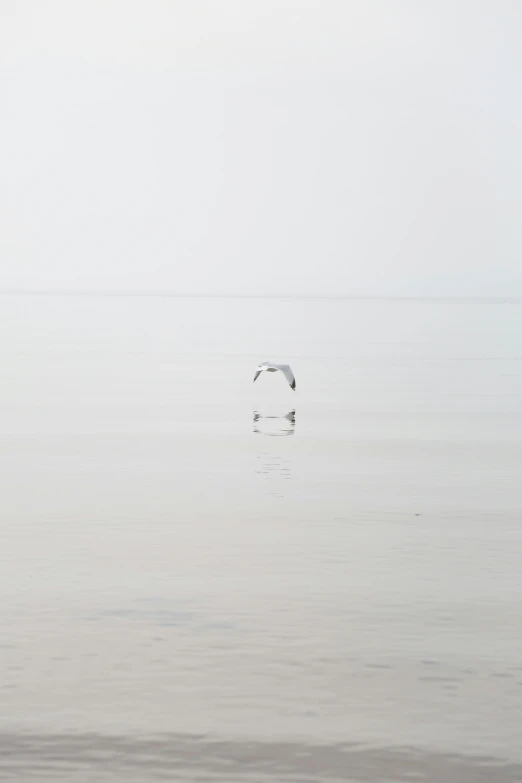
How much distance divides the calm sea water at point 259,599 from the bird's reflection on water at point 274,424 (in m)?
0.22

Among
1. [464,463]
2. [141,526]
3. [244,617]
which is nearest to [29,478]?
[141,526]

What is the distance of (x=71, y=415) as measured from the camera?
2015 inches

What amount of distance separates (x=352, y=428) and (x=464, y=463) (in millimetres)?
9482

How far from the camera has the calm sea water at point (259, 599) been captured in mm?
15234

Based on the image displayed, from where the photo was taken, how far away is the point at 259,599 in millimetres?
21453

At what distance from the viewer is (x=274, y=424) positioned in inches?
1923

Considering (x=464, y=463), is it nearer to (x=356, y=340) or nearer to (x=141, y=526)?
(x=141, y=526)

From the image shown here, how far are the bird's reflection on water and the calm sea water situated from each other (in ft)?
0.72

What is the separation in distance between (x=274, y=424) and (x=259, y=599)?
2747cm

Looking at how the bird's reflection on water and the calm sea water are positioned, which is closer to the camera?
the calm sea water

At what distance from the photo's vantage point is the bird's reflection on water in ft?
151

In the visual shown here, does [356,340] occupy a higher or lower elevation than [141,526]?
higher

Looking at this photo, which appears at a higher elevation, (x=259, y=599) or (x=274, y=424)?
(x=274, y=424)

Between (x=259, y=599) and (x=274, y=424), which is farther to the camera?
(x=274, y=424)
